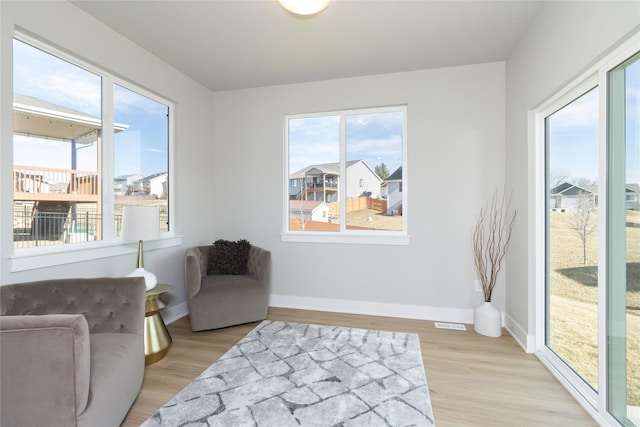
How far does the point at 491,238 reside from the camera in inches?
125

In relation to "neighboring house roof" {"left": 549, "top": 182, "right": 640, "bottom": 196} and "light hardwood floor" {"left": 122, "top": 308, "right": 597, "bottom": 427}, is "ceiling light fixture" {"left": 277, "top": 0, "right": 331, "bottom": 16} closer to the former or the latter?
"neighboring house roof" {"left": 549, "top": 182, "right": 640, "bottom": 196}

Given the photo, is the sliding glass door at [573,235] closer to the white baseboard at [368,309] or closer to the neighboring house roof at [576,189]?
the neighboring house roof at [576,189]

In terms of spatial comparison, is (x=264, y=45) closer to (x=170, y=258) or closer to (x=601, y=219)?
(x=170, y=258)

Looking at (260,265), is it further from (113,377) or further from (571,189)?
(571,189)

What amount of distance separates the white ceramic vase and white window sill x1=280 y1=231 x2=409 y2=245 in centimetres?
99

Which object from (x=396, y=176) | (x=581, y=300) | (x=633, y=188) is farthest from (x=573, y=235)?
(x=396, y=176)

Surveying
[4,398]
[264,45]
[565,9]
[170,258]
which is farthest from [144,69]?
[565,9]

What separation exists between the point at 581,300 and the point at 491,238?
122 centimetres

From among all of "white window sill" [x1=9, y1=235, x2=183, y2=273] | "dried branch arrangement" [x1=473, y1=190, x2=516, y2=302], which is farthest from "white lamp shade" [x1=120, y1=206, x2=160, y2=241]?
"dried branch arrangement" [x1=473, y1=190, x2=516, y2=302]

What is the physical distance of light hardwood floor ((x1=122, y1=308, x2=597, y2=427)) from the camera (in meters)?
1.76

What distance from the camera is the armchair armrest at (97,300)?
186 cm

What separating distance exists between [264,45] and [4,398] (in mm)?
2968

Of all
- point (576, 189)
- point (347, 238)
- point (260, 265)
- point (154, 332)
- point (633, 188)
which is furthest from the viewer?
point (347, 238)

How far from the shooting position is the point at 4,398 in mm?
1310
